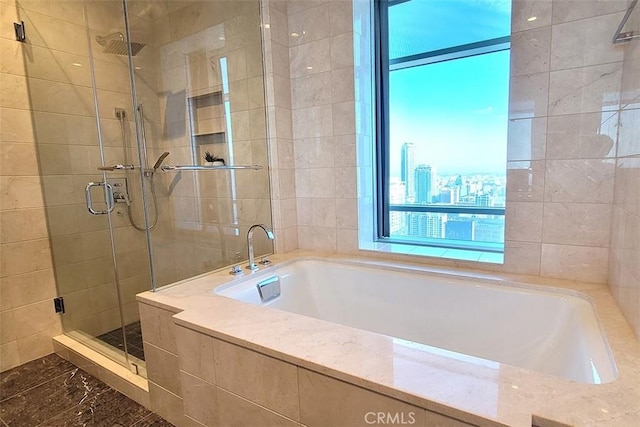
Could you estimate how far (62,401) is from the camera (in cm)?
182

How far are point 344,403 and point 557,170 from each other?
1510mm

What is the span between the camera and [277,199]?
7.98ft

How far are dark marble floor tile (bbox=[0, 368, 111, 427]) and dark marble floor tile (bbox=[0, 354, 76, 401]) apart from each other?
0.20ft

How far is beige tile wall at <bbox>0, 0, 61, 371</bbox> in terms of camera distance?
2045 millimetres

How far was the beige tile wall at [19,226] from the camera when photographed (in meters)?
2.04

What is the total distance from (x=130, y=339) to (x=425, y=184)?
223cm

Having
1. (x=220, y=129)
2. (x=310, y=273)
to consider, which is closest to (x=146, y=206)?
(x=220, y=129)

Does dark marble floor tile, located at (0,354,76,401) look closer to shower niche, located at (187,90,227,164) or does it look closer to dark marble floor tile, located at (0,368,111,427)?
dark marble floor tile, located at (0,368,111,427)

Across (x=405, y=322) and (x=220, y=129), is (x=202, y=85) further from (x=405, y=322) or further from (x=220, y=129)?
(x=405, y=322)

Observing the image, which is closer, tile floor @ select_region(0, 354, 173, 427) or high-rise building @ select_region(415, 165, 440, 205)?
tile floor @ select_region(0, 354, 173, 427)

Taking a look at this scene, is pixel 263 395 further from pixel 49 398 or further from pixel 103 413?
pixel 49 398

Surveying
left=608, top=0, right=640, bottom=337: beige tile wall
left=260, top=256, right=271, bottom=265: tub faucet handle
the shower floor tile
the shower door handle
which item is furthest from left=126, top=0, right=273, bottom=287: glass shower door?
left=608, top=0, right=640, bottom=337: beige tile wall
